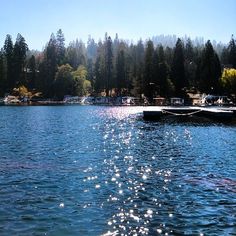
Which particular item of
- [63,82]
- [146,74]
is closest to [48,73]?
[63,82]

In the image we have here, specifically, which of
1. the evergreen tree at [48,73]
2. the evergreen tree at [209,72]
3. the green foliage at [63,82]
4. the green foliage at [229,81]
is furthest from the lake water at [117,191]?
the evergreen tree at [48,73]

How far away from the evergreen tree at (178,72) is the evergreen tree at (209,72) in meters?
7.87

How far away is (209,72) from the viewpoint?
526 ft

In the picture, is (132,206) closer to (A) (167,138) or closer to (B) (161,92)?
(A) (167,138)

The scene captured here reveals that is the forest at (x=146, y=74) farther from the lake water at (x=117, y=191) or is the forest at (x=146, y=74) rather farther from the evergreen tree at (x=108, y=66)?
the lake water at (x=117, y=191)

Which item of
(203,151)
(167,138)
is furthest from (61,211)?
(167,138)

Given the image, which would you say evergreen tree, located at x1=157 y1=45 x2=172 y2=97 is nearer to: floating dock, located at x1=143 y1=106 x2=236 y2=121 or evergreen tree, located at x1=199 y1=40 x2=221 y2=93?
evergreen tree, located at x1=199 y1=40 x2=221 y2=93

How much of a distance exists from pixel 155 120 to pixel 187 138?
32.3 metres

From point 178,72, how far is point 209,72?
40.7 feet

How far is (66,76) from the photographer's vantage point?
189 meters

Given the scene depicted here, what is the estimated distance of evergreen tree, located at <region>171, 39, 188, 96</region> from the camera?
162000 mm

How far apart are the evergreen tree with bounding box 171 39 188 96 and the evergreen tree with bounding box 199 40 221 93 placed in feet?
25.8

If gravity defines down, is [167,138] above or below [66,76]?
below

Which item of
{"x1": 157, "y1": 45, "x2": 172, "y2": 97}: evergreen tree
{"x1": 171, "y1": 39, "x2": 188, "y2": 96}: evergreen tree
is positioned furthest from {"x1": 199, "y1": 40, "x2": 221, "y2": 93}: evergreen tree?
{"x1": 157, "y1": 45, "x2": 172, "y2": 97}: evergreen tree
